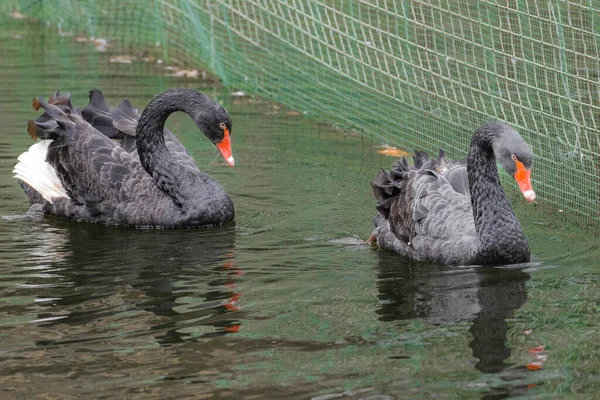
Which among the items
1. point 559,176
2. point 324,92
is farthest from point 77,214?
point 324,92

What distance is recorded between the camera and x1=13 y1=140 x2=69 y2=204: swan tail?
8156 millimetres

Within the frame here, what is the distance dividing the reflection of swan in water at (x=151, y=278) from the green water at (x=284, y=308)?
16mm

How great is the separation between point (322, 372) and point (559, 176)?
371 cm

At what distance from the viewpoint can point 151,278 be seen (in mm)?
6516

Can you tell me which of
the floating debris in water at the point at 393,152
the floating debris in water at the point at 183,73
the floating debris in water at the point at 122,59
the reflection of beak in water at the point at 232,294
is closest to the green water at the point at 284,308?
the reflection of beak in water at the point at 232,294

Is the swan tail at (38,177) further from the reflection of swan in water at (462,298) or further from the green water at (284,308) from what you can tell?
the reflection of swan in water at (462,298)

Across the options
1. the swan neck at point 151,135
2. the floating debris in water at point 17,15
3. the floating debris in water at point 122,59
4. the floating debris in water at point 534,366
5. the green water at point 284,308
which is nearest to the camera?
the green water at point 284,308

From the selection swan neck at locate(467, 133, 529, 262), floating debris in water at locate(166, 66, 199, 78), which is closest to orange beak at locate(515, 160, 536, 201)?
swan neck at locate(467, 133, 529, 262)

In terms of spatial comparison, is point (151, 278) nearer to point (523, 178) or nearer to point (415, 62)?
point (523, 178)

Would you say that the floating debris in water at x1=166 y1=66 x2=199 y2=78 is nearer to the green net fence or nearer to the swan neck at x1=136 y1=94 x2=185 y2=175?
the green net fence

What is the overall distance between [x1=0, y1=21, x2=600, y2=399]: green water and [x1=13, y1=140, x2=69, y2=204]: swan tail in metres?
0.21

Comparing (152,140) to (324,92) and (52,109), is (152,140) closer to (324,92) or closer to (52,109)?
(52,109)

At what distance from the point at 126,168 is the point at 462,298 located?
293 centimetres

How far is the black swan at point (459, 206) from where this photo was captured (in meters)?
6.41
